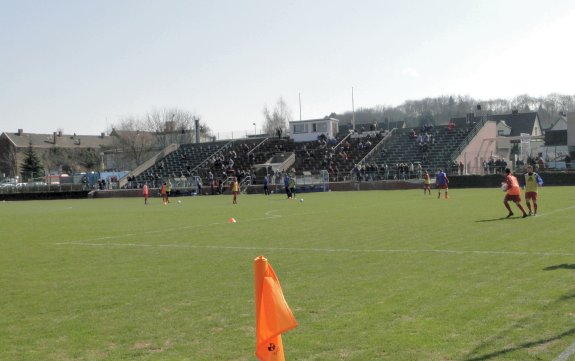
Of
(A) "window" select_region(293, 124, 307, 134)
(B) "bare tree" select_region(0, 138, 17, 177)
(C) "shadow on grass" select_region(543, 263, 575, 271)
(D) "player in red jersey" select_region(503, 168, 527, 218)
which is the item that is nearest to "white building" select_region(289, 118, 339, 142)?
(A) "window" select_region(293, 124, 307, 134)

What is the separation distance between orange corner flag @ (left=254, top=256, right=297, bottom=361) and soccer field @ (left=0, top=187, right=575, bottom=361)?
6.26ft

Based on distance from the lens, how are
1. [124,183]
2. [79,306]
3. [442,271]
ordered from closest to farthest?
1. [79,306]
2. [442,271]
3. [124,183]

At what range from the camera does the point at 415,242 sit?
15.7m

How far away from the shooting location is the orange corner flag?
4.51m

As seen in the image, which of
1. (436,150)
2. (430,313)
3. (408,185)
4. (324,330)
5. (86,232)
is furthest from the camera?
(436,150)

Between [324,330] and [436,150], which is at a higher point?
[436,150]

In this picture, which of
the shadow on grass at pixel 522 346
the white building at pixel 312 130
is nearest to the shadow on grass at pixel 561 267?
the shadow on grass at pixel 522 346

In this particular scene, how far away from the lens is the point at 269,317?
4.53 meters

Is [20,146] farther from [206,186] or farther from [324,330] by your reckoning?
[324,330]

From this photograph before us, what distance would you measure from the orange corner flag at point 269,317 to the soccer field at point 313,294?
1.91 metres

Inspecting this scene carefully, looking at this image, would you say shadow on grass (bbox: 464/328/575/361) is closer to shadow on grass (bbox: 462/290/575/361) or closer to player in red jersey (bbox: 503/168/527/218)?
shadow on grass (bbox: 462/290/575/361)

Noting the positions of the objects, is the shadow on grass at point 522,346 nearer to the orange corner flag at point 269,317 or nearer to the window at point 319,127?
the orange corner flag at point 269,317

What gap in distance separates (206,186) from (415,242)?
168 feet

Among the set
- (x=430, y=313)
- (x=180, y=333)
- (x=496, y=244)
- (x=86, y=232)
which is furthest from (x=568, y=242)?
(x=86, y=232)
